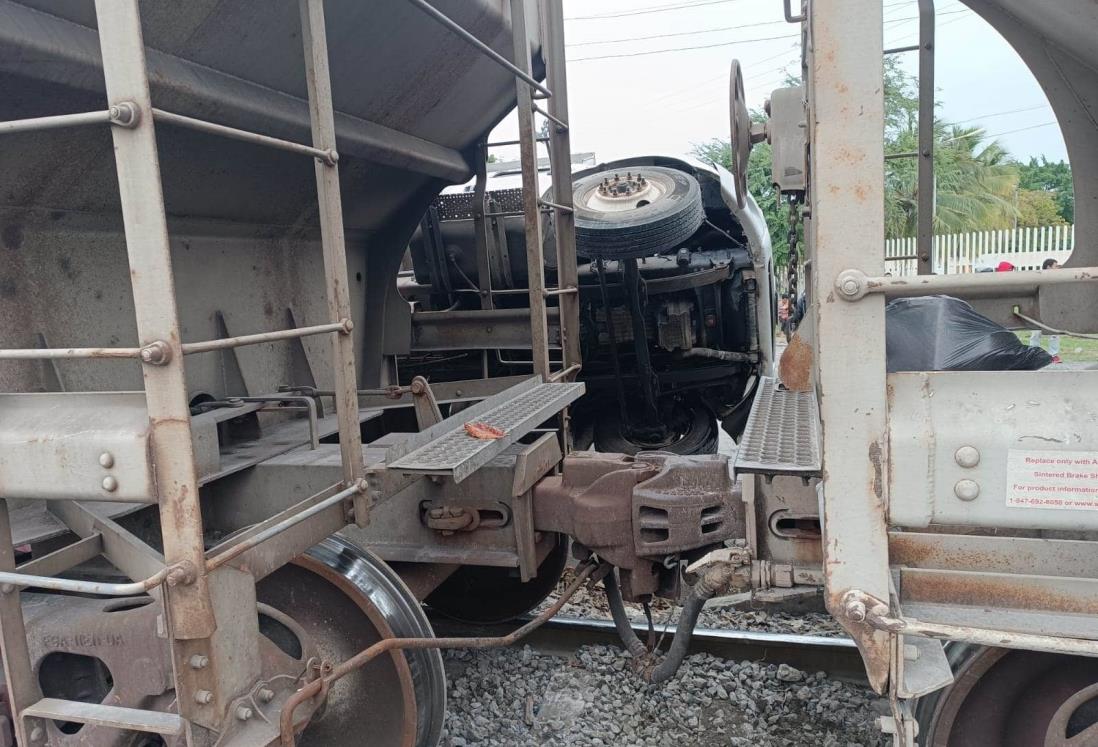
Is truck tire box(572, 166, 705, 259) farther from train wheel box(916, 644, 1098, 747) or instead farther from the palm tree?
train wheel box(916, 644, 1098, 747)

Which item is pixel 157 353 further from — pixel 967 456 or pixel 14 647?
pixel 967 456

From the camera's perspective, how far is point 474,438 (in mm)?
2744

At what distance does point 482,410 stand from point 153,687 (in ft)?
5.08

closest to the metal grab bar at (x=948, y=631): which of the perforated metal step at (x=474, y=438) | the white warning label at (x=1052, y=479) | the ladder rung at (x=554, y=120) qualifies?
the white warning label at (x=1052, y=479)

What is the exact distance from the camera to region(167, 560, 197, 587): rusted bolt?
1.70m

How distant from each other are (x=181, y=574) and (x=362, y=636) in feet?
3.88

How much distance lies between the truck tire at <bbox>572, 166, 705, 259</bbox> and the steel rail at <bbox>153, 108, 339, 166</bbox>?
281 centimetres

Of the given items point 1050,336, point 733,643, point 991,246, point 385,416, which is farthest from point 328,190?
point 991,246

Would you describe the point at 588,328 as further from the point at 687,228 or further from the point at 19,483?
the point at 19,483

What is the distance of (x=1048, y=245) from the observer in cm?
472

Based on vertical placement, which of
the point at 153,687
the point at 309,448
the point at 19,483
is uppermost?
the point at 19,483

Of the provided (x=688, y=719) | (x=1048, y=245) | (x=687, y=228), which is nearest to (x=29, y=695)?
(x=688, y=719)

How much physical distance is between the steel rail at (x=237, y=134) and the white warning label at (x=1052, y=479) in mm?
1648

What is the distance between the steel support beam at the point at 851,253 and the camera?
56.7 inches
